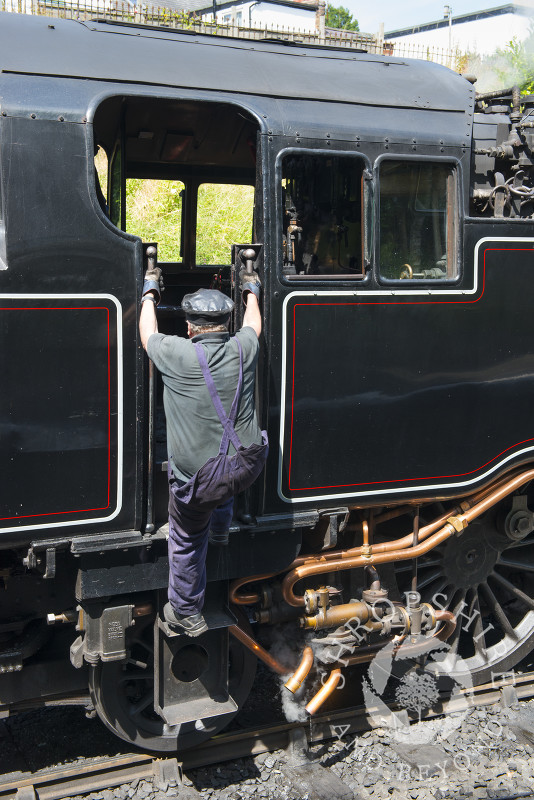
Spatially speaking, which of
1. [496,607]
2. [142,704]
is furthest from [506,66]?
[142,704]

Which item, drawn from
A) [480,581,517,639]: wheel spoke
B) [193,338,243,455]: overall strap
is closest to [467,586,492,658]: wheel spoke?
[480,581,517,639]: wheel spoke

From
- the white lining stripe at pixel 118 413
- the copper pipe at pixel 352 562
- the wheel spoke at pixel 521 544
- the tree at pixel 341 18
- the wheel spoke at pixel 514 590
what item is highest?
the tree at pixel 341 18

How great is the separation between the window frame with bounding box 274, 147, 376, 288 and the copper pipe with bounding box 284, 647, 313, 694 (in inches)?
77.5

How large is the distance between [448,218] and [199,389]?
1.72m

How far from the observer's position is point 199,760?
4.33m

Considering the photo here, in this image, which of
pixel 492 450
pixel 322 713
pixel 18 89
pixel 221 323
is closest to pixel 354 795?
pixel 322 713

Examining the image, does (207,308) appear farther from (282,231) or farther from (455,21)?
(455,21)

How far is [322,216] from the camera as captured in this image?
4.39 m

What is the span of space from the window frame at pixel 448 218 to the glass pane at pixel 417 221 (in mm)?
16

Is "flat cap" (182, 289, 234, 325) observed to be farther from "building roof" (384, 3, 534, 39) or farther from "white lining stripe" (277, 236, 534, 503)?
"building roof" (384, 3, 534, 39)

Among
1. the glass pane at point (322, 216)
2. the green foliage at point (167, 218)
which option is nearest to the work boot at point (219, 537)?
the glass pane at point (322, 216)

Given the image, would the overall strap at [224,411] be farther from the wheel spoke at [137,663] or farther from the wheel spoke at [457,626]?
the wheel spoke at [457,626]

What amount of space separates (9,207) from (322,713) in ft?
10.9

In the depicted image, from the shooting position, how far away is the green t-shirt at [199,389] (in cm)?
332
